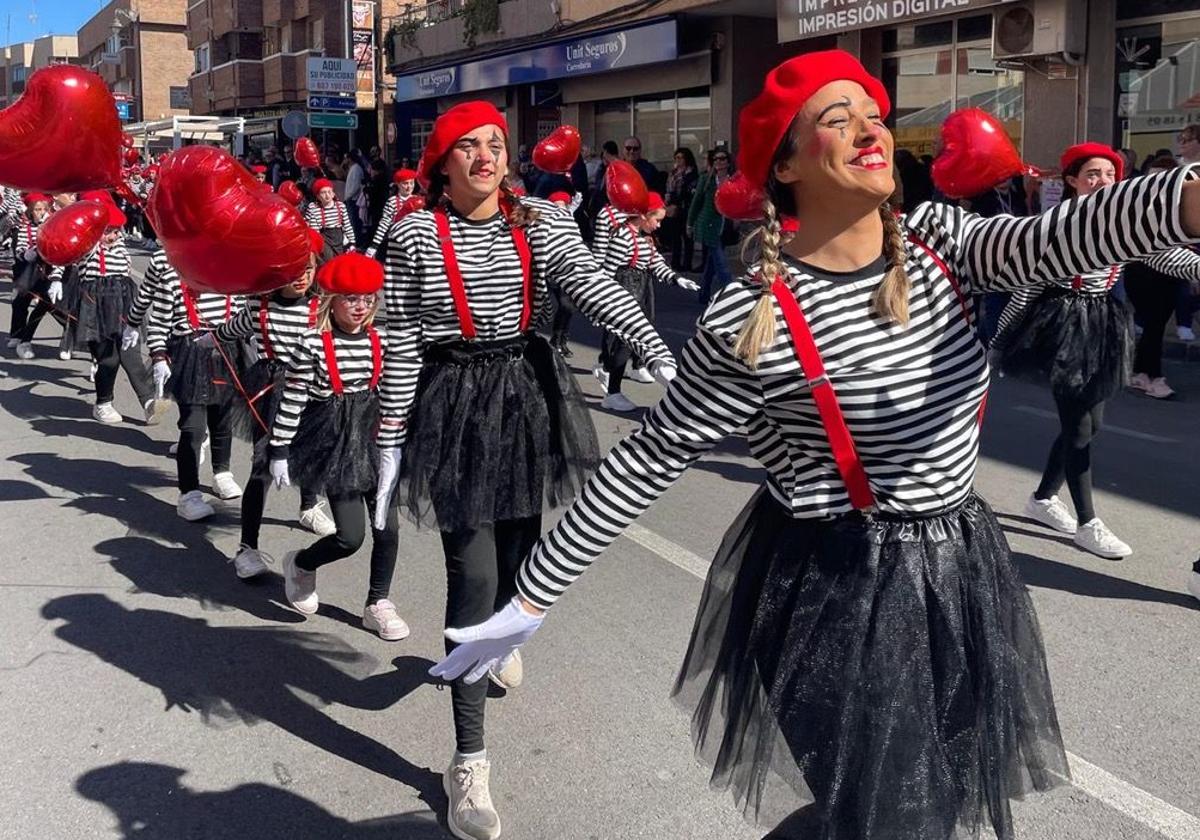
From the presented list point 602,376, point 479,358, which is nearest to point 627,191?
point 602,376

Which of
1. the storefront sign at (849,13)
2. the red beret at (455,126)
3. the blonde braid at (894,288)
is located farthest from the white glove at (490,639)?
the storefront sign at (849,13)

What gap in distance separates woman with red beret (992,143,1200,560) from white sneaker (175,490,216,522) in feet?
13.8

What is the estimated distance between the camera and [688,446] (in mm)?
2309

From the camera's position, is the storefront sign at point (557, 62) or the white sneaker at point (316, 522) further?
the storefront sign at point (557, 62)

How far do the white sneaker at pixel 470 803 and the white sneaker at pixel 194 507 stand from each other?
348 cm

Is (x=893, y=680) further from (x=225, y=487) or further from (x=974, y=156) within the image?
(x=225, y=487)

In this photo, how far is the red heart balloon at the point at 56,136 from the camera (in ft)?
15.1

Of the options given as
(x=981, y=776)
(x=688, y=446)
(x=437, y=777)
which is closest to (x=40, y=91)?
(x=437, y=777)

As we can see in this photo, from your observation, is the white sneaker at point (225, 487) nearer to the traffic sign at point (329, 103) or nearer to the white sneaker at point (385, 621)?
the white sneaker at point (385, 621)

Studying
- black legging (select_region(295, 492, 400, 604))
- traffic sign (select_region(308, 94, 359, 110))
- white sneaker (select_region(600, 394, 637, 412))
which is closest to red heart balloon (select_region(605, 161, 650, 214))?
white sneaker (select_region(600, 394, 637, 412))

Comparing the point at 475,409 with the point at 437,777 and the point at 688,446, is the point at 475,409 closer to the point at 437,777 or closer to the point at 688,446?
the point at 437,777

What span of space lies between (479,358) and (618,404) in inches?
218

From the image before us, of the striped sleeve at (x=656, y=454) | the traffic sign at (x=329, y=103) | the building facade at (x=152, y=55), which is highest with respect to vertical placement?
the building facade at (x=152, y=55)

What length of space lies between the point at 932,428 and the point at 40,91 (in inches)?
150
